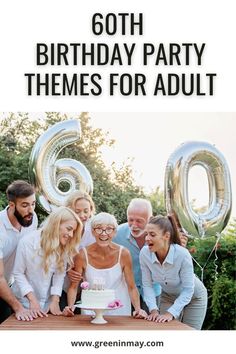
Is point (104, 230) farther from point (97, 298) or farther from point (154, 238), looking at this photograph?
point (97, 298)

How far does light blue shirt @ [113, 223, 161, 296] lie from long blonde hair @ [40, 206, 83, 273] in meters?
0.31

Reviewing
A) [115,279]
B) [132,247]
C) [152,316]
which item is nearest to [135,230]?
[132,247]

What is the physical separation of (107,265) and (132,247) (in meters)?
0.26

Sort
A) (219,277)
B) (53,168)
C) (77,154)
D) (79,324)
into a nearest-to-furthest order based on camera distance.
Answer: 1. (79,324)
2. (53,168)
3. (77,154)
4. (219,277)

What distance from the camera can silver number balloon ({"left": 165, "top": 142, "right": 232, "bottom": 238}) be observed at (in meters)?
5.37

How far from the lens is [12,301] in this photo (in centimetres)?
515

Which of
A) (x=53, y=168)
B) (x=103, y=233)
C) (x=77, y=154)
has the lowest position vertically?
(x=103, y=233)

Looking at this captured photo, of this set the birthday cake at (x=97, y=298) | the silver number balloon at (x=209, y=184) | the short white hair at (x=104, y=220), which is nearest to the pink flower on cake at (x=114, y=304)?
the birthday cake at (x=97, y=298)

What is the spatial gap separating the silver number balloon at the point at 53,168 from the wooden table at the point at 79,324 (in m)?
0.83

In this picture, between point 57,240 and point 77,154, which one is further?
point 77,154

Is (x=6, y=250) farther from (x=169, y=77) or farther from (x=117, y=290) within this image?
(x=169, y=77)

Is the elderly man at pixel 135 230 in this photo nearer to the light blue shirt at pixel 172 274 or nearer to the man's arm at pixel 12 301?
the light blue shirt at pixel 172 274

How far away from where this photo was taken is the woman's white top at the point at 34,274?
5.16 metres
